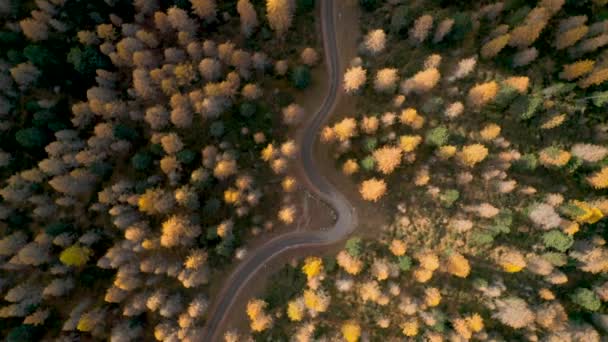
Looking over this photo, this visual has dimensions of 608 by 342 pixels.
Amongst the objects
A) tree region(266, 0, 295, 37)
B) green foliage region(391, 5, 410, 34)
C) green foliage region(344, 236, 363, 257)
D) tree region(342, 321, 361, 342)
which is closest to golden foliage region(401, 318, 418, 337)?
tree region(342, 321, 361, 342)

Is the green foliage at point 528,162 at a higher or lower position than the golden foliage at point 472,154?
lower

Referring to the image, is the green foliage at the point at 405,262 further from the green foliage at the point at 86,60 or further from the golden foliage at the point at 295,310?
the green foliage at the point at 86,60

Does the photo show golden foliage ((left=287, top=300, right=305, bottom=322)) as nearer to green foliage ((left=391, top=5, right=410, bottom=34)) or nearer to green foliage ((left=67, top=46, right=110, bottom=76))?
green foliage ((left=391, top=5, right=410, bottom=34))

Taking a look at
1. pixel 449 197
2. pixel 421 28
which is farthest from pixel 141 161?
pixel 421 28

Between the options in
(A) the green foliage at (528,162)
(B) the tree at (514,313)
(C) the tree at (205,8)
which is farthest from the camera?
(C) the tree at (205,8)

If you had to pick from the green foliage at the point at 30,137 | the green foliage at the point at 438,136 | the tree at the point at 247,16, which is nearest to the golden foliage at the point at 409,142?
the green foliage at the point at 438,136

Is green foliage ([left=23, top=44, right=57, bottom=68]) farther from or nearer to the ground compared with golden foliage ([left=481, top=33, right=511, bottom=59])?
farther from the ground

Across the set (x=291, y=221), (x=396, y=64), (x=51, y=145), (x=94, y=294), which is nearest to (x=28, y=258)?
(x=94, y=294)
